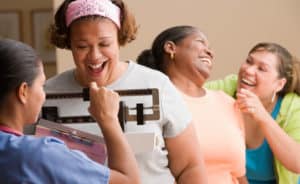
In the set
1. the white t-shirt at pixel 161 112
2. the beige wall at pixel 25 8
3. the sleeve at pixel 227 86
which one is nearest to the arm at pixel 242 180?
the sleeve at pixel 227 86

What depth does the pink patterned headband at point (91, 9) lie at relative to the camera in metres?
1.51

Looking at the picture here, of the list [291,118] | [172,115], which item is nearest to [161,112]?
[172,115]

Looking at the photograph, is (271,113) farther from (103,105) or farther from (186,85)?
(103,105)

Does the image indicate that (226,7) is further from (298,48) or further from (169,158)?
(169,158)

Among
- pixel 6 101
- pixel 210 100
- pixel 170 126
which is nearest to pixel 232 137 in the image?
pixel 210 100

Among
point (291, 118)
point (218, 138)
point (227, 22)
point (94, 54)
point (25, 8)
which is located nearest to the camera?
point (94, 54)

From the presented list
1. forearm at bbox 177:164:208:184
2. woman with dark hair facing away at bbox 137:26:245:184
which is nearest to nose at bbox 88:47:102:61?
forearm at bbox 177:164:208:184

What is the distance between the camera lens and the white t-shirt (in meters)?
1.53

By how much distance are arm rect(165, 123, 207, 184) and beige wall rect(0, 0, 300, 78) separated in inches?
59.4

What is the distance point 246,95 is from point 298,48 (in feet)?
3.68

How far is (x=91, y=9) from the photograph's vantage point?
1509 mm

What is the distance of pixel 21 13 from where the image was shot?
5.28m

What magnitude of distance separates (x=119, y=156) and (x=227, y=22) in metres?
1.95

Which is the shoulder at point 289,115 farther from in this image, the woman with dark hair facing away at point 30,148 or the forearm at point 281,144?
the woman with dark hair facing away at point 30,148
